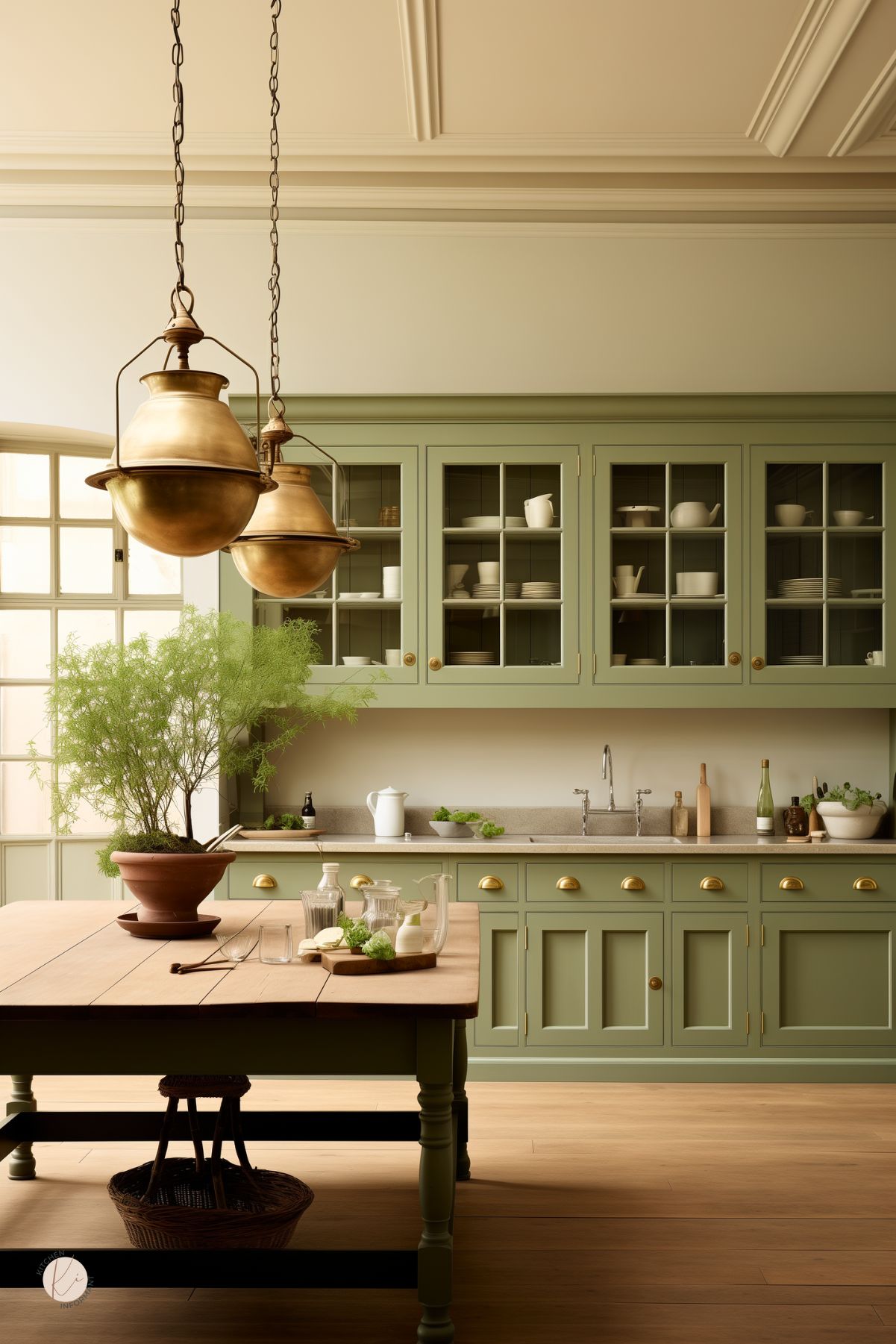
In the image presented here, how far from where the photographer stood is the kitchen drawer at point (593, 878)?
14.1ft

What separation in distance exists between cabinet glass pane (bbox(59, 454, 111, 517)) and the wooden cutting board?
3.03 meters

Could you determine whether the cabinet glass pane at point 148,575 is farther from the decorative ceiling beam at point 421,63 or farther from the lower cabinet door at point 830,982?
the lower cabinet door at point 830,982

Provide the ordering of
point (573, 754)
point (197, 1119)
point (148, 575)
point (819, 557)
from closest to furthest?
point (197, 1119)
point (819, 557)
point (573, 754)
point (148, 575)

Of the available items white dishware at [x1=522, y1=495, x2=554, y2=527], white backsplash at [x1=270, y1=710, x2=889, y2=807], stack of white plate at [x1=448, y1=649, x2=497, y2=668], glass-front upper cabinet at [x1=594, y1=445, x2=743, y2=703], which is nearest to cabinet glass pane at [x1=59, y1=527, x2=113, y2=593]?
white backsplash at [x1=270, y1=710, x2=889, y2=807]

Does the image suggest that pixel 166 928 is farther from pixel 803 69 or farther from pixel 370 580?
pixel 803 69

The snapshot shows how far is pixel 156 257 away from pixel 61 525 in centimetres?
122

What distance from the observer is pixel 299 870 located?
4.37 meters

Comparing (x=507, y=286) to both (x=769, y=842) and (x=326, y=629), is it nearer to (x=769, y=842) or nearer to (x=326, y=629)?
(x=326, y=629)

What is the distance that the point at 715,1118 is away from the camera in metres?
3.96

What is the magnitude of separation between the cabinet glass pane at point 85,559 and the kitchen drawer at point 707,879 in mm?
2712

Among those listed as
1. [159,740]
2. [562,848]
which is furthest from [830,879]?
[159,740]

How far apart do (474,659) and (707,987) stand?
1523 mm

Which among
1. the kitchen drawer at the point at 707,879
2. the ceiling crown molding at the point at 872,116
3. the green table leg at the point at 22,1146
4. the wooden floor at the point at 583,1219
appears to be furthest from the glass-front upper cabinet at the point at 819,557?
the green table leg at the point at 22,1146

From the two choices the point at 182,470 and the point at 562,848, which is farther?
the point at 562,848
